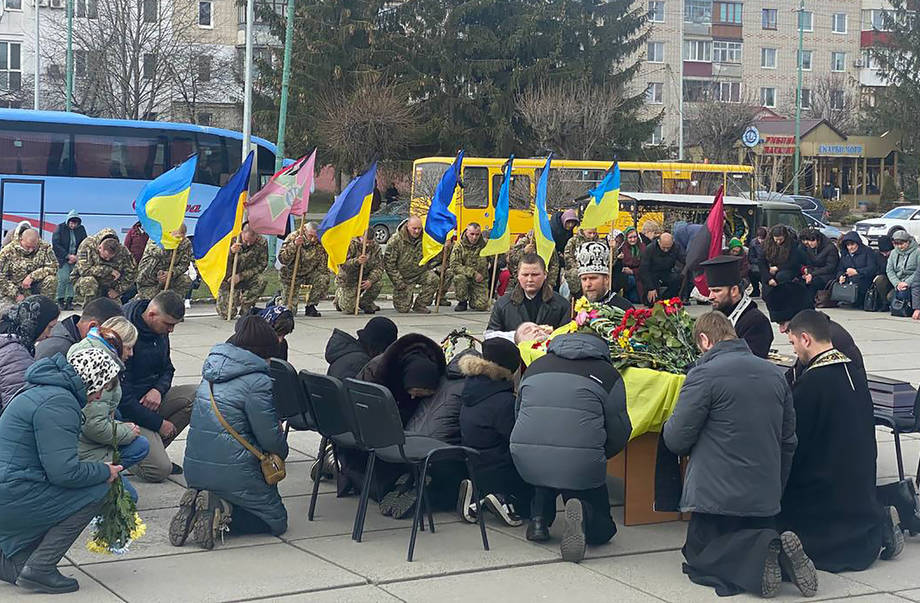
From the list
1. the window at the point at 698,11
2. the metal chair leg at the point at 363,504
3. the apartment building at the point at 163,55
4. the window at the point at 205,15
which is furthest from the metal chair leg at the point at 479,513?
the window at the point at 698,11

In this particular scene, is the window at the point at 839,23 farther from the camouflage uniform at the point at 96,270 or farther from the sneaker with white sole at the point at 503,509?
the sneaker with white sole at the point at 503,509

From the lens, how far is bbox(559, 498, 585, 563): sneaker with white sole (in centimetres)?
749

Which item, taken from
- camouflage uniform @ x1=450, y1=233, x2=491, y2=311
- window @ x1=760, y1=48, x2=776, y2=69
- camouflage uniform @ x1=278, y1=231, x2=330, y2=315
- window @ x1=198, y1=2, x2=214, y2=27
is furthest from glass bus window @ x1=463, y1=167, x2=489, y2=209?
window @ x1=760, y1=48, x2=776, y2=69

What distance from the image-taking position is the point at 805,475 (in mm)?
7547

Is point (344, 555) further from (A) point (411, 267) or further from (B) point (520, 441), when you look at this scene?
(A) point (411, 267)

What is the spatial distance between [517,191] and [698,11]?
51.8 meters

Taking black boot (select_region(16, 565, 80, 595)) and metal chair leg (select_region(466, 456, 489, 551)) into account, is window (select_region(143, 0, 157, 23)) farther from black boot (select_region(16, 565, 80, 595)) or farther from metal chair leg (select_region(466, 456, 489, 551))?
black boot (select_region(16, 565, 80, 595))

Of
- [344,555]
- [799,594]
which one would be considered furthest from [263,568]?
[799,594]

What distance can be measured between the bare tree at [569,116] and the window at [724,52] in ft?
114

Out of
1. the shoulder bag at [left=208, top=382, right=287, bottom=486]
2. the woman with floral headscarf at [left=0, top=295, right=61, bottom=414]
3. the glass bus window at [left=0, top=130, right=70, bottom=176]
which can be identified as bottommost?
the shoulder bag at [left=208, top=382, right=287, bottom=486]

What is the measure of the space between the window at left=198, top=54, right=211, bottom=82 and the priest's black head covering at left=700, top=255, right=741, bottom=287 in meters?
47.3

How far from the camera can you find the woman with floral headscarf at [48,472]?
6504mm

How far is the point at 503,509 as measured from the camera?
8.25 meters

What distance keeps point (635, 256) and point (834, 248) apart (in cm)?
353
